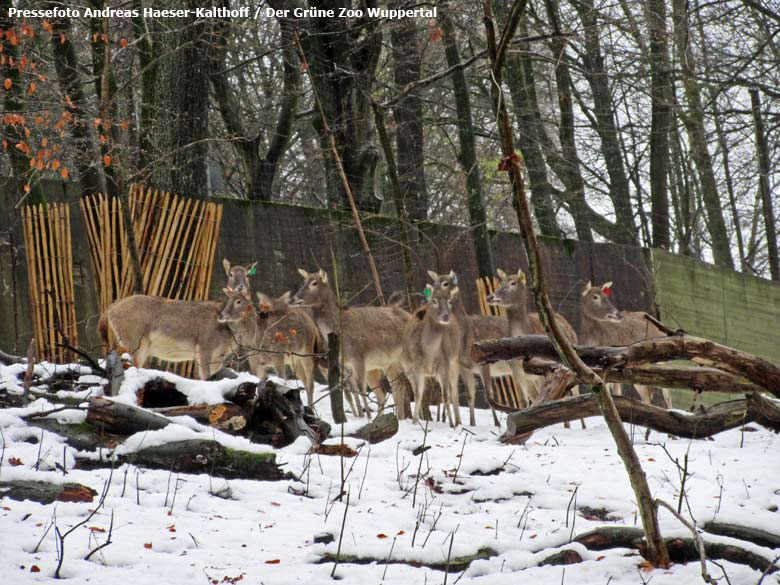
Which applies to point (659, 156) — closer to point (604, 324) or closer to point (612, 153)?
point (612, 153)

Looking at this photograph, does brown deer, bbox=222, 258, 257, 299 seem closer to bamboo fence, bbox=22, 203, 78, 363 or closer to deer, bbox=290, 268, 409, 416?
deer, bbox=290, 268, 409, 416

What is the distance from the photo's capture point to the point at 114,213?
39.4 feet

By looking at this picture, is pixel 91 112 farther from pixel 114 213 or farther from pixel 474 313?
pixel 474 313

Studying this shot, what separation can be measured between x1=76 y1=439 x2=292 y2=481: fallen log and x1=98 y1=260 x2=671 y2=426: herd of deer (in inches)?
160

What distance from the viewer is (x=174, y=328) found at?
11.5 meters

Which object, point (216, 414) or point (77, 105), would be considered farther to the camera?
point (77, 105)

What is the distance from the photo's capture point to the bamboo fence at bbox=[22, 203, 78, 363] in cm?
1146

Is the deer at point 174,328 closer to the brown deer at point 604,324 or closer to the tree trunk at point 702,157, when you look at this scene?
the brown deer at point 604,324

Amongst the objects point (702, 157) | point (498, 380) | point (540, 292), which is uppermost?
point (702, 157)

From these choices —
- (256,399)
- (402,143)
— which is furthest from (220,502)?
(402,143)

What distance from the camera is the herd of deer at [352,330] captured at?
11.5m

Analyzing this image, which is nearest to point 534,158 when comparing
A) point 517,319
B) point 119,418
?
point 517,319

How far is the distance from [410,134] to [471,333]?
17.0 feet

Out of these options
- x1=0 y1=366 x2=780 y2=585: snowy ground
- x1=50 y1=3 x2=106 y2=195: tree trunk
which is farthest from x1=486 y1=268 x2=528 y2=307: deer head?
x1=50 y1=3 x2=106 y2=195: tree trunk
